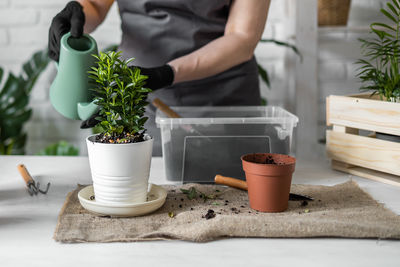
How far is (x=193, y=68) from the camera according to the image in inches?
51.6

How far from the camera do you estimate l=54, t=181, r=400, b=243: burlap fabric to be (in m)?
0.68

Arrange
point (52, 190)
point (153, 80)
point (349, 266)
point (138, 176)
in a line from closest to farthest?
point (349, 266) < point (138, 176) < point (52, 190) < point (153, 80)

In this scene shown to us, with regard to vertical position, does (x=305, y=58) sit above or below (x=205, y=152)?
above

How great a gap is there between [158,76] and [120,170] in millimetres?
462

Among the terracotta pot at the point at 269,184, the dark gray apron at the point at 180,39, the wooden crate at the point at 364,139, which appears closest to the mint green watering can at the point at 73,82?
the terracotta pot at the point at 269,184

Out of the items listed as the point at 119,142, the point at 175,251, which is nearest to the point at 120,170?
the point at 119,142

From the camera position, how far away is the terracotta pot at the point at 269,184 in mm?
763

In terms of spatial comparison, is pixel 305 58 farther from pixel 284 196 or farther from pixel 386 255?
pixel 386 255

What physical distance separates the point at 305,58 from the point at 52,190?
154 cm

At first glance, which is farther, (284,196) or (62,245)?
(284,196)

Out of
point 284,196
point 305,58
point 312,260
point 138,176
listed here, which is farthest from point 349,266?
point 305,58

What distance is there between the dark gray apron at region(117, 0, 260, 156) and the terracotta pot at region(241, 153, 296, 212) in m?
0.69

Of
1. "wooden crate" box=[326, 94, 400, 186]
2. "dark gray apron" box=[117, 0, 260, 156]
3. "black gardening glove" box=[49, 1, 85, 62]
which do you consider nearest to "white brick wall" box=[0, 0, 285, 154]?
"dark gray apron" box=[117, 0, 260, 156]

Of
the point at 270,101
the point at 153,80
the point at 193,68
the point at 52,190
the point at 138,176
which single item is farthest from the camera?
the point at 270,101
